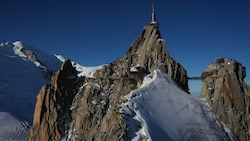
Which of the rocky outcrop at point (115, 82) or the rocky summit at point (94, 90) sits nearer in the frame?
the rocky outcrop at point (115, 82)

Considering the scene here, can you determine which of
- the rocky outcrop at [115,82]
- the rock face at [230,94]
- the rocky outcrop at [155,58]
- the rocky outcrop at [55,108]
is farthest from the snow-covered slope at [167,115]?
the rocky outcrop at [55,108]

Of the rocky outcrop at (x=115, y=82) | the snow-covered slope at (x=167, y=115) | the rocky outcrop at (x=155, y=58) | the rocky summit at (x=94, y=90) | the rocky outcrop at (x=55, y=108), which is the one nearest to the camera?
the snow-covered slope at (x=167, y=115)

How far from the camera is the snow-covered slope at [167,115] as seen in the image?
4978 cm

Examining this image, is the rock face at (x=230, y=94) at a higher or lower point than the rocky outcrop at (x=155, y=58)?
lower

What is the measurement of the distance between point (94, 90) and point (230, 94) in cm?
2838

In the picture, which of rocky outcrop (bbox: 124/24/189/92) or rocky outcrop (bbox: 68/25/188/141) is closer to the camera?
rocky outcrop (bbox: 68/25/188/141)

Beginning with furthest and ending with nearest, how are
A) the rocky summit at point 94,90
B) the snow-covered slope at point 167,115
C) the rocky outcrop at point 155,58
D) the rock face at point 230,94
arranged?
the rocky outcrop at point 155,58 < the rocky summit at point 94,90 < the rock face at point 230,94 < the snow-covered slope at point 167,115

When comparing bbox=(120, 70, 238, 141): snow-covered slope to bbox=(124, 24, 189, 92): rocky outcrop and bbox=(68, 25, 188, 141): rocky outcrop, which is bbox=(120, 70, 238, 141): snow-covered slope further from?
bbox=(124, 24, 189, 92): rocky outcrop

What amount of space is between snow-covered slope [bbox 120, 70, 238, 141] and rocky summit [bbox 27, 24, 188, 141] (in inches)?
317

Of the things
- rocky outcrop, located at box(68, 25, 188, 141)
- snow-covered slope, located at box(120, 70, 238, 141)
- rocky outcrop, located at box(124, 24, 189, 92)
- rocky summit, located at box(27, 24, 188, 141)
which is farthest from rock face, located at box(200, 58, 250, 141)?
rocky outcrop, located at box(68, 25, 188, 141)

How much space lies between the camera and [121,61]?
8469 centimetres

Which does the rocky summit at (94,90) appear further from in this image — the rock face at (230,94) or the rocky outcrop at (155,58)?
the rock face at (230,94)

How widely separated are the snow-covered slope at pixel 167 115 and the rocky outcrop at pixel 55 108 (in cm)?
2424

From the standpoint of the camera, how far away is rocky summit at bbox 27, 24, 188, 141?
7200 cm
